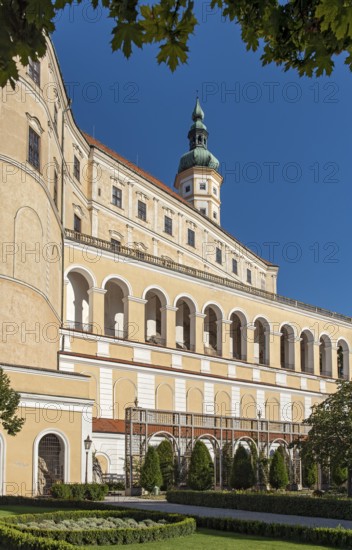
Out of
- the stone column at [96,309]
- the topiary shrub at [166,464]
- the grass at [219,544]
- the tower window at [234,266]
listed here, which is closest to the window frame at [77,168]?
the stone column at [96,309]

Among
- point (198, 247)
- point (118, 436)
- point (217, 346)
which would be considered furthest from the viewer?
point (198, 247)

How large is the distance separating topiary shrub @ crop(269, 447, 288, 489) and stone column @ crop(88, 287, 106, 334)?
41.9 ft

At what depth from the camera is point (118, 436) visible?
130 feet

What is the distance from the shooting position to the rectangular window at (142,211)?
60.3 metres

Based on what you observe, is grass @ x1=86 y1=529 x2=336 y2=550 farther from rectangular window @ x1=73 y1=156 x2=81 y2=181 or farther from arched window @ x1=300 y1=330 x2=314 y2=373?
arched window @ x1=300 y1=330 x2=314 y2=373

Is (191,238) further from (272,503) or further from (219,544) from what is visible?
(219,544)

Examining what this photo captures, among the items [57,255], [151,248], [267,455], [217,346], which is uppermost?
[151,248]

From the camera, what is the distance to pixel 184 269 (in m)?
52.8

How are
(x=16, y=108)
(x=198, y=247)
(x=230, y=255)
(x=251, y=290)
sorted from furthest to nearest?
(x=230, y=255)
(x=198, y=247)
(x=251, y=290)
(x=16, y=108)

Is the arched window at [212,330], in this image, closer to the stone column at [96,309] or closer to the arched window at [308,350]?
the arched window at [308,350]

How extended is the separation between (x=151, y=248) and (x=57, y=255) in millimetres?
19375

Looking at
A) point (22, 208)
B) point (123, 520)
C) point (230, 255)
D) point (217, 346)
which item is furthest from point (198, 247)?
point (123, 520)

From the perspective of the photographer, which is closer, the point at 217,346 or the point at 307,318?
the point at 217,346

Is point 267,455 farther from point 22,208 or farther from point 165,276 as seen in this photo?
point 22,208
